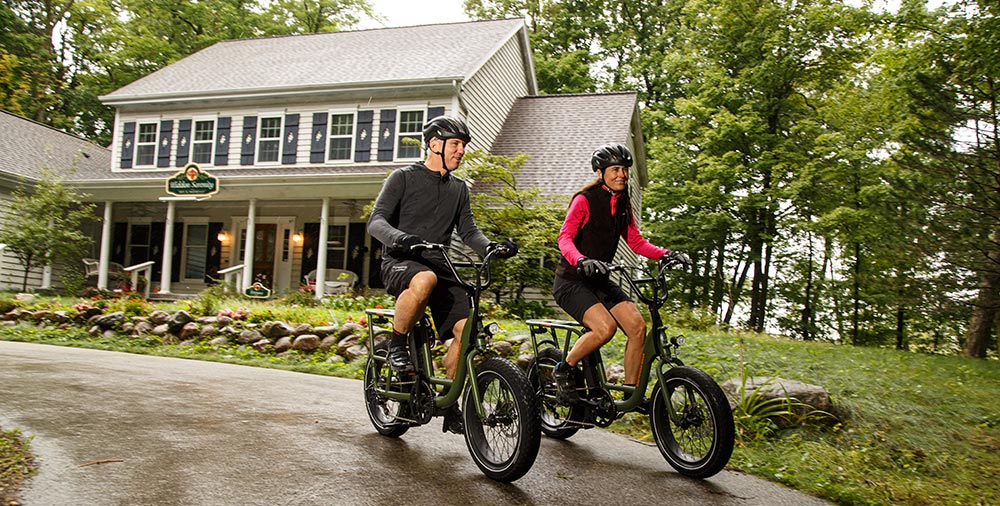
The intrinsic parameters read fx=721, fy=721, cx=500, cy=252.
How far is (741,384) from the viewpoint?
6.33 m

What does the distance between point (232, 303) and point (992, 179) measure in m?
12.9

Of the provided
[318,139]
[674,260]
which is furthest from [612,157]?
[318,139]

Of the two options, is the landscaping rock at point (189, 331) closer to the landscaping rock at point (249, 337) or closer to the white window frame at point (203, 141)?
the landscaping rock at point (249, 337)

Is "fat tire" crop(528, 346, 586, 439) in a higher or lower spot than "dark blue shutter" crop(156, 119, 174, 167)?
lower

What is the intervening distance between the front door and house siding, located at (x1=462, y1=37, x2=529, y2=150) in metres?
7.01

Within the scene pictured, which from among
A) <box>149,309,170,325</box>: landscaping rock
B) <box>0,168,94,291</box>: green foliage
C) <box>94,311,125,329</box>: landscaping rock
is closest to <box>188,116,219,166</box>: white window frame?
<box>0,168,94,291</box>: green foliage

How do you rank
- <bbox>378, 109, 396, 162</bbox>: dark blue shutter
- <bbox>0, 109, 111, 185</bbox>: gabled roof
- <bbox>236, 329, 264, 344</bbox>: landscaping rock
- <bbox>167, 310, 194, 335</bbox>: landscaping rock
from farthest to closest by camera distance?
<bbox>0, 109, 111, 185</bbox>: gabled roof < <bbox>378, 109, 396, 162</bbox>: dark blue shutter < <bbox>167, 310, 194, 335</bbox>: landscaping rock < <bbox>236, 329, 264, 344</bbox>: landscaping rock

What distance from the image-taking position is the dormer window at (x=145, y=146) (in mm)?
21578

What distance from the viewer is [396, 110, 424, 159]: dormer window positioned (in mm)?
18719

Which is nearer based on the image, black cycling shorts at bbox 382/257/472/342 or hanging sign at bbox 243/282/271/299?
black cycling shorts at bbox 382/257/472/342

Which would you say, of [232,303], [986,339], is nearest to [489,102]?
[232,303]

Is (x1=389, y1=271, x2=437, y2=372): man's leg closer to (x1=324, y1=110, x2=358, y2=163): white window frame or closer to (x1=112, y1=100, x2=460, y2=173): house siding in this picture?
(x1=112, y1=100, x2=460, y2=173): house siding

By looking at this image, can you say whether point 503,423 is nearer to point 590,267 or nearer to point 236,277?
point 590,267

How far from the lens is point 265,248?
21875mm
